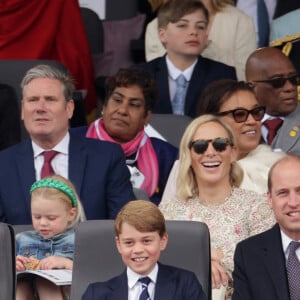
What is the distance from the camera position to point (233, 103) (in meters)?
9.60

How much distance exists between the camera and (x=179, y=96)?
36.1 feet

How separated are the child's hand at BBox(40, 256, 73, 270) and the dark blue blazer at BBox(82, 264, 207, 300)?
2.07ft

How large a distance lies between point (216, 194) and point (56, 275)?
1.08 meters

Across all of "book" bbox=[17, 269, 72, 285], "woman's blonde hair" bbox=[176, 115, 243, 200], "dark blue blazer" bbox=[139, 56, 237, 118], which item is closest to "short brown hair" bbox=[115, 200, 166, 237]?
"book" bbox=[17, 269, 72, 285]

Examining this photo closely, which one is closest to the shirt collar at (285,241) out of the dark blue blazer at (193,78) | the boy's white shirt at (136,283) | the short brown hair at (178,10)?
the boy's white shirt at (136,283)

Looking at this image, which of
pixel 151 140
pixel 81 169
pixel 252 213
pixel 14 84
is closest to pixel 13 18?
pixel 14 84

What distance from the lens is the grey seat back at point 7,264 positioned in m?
7.90

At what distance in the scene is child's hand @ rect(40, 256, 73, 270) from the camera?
8.34m

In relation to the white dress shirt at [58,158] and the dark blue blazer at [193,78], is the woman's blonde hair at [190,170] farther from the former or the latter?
the dark blue blazer at [193,78]

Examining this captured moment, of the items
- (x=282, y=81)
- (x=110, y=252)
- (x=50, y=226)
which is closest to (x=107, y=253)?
(x=110, y=252)

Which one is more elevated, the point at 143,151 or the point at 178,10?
the point at 178,10

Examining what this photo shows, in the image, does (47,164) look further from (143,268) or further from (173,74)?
(173,74)

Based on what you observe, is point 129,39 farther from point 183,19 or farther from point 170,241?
point 170,241

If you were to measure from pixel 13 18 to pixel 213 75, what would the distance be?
1.47m
